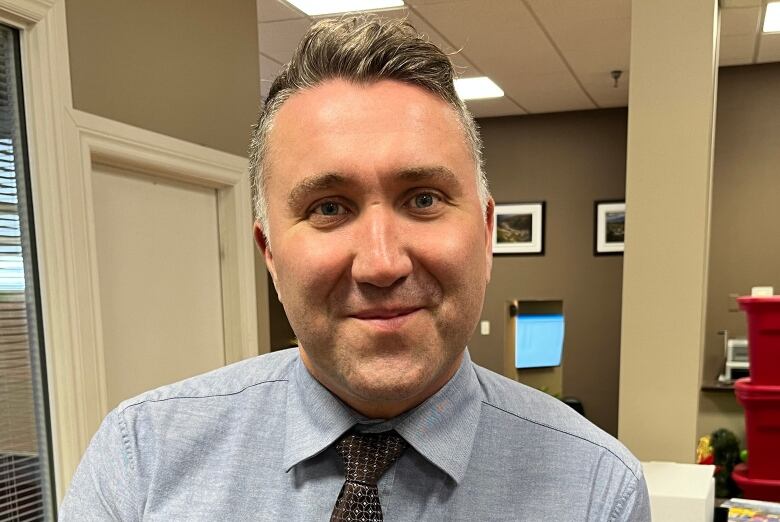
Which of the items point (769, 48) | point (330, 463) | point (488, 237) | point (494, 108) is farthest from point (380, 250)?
point (494, 108)

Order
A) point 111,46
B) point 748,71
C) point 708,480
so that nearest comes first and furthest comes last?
1. point 708,480
2. point 111,46
3. point 748,71

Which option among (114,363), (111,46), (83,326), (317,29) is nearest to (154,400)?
(317,29)

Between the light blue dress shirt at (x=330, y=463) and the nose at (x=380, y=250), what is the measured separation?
0.23 metres

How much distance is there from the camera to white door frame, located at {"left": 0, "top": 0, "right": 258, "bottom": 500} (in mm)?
1630

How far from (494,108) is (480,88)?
2.47 ft

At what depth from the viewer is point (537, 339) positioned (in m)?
6.46

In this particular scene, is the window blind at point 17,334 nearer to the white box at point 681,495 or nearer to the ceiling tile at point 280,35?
the white box at point 681,495

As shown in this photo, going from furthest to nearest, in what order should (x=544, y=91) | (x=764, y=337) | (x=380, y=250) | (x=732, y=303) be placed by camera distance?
1. (x=544, y=91)
2. (x=732, y=303)
3. (x=764, y=337)
4. (x=380, y=250)

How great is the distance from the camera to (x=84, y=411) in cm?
175

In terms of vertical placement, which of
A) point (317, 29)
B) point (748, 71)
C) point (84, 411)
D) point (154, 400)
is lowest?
point (84, 411)

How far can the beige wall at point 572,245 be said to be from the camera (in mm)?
5492

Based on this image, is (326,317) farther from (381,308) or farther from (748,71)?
(748,71)

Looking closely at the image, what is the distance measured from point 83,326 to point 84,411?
25cm

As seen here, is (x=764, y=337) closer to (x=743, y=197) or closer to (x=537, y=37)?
(x=537, y=37)
